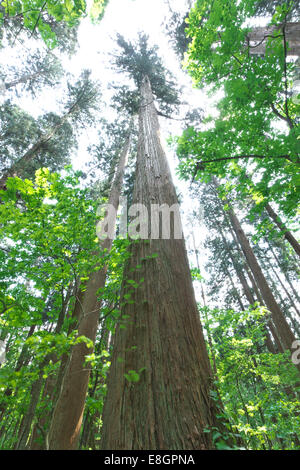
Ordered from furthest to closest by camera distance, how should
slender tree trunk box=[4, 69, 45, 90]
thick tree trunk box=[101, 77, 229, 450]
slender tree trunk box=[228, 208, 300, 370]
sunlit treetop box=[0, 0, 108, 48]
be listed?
1. slender tree trunk box=[4, 69, 45, 90]
2. slender tree trunk box=[228, 208, 300, 370]
3. sunlit treetop box=[0, 0, 108, 48]
4. thick tree trunk box=[101, 77, 229, 450]

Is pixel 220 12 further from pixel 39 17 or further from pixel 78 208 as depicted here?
pixel 78 208

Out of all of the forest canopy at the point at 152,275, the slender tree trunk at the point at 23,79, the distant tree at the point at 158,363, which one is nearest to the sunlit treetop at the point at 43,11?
the forest canopy at the point at 152,275

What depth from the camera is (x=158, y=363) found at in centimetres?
125

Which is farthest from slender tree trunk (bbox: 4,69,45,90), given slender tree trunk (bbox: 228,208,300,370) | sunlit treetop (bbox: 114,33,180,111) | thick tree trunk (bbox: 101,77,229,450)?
thick tree trunk (bbox: 101,77,229,450)

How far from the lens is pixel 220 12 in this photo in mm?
3670

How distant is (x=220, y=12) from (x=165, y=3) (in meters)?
8.21

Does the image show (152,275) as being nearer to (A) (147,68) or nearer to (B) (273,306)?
(B) (273,306)

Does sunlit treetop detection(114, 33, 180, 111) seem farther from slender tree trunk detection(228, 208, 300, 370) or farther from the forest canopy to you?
slender tree trunk detection(228, 208, 300, 370)

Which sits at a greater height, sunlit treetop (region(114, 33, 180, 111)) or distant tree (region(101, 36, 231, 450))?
sunlit treetop (region(114, 33, 180, 111))

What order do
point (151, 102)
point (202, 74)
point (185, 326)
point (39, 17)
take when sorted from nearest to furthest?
point (185, 326)
point (39, 17)
point (202, 74)
point (151, 102)

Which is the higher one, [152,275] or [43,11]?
[43,11]

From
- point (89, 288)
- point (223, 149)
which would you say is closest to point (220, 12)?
point (223, 149)

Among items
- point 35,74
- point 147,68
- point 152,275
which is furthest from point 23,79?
point 152,275

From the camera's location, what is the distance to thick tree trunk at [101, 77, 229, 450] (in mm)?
1029
